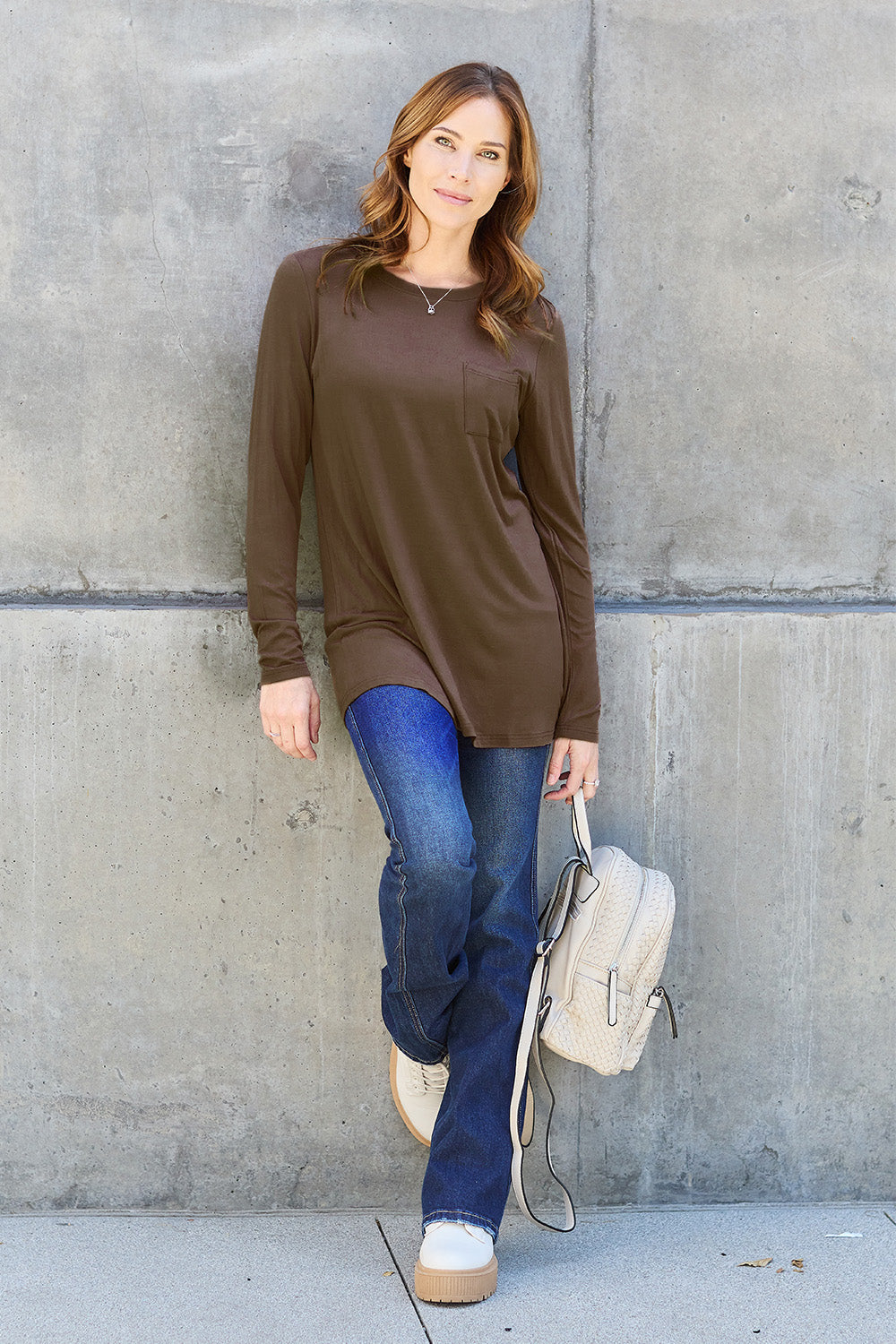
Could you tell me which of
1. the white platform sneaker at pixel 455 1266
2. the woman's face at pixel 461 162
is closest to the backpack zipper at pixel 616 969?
the white platform sneaker at pixel 455 1266

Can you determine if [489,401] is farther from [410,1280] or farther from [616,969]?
[410,1280]

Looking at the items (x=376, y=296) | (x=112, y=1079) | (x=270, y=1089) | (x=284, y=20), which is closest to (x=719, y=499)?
(x=376, y=296)

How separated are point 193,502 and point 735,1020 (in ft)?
6.04

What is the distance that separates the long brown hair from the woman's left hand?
871mm

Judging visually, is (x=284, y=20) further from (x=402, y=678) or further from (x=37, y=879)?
(x=37, y=879)

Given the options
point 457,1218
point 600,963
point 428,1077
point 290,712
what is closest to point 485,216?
Result: point 290,712

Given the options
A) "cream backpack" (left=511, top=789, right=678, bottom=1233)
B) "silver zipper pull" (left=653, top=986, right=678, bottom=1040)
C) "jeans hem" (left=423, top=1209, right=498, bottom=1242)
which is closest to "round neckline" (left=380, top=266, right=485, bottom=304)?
"cream backpack" (left=511, top=789, right=678, bottom=1233)

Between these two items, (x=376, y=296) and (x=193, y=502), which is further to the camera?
(x=193, y=502)

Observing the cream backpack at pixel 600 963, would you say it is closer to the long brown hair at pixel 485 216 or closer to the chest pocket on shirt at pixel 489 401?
the chest pocket on shirt at pixel 489 401

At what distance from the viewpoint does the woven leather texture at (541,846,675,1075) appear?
2.58 metres

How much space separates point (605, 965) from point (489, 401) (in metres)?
1.26

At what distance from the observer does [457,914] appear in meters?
2.30

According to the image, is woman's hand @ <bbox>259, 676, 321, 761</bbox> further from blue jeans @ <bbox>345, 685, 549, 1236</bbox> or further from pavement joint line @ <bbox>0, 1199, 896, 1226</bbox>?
pavement joint line @ <bbox>0, 1199, 896, 1226</bbox>

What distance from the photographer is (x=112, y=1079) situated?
2.72m
